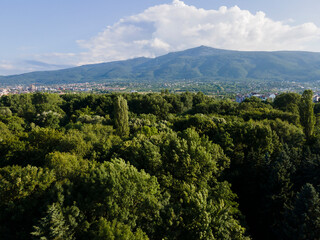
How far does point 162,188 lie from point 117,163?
5.62 metres

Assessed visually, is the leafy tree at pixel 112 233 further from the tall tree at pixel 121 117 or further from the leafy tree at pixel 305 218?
the tall tree at pixel 121 117

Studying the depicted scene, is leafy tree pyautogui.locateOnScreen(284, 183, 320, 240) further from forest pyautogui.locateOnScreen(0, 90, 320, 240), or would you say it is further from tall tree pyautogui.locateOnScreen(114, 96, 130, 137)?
tall tree pyautogui.locateOnScreen(114, 96, 130, 137)

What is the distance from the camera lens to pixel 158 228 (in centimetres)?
1756

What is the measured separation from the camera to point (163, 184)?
21.5m

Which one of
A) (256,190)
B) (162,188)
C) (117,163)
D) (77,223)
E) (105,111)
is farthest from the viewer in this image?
(105,111)

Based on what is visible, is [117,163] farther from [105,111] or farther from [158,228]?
[105,111]

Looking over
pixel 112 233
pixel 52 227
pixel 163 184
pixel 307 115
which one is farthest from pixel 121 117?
pixel 307 115

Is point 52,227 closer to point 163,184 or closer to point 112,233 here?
point 112,233

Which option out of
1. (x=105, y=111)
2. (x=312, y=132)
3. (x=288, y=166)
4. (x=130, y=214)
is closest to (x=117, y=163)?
(x=130, y=214)

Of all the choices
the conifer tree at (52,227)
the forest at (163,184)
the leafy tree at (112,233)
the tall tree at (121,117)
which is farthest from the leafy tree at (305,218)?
the tall tree at (121,117)

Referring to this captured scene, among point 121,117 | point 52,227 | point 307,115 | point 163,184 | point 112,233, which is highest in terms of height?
point 121,117

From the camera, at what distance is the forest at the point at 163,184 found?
16.2m

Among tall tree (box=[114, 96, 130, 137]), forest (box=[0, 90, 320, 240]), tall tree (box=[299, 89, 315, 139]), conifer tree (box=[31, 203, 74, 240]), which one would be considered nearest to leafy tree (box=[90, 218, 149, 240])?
forest (box=[0, 90, 320, 240])

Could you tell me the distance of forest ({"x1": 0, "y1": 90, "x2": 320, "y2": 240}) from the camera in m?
16.2
